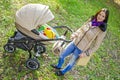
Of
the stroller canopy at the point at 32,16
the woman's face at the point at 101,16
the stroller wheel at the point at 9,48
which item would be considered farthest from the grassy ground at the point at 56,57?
the woman's face at the point at 101,16

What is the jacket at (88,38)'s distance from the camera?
619 centimetres

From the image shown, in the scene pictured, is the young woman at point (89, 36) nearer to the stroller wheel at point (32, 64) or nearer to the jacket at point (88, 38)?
the jacket at point (88, 38)

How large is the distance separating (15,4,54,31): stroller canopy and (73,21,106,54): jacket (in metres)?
0.77

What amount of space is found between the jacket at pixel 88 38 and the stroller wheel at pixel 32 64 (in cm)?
94

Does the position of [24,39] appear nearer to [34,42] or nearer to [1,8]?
[34,42]

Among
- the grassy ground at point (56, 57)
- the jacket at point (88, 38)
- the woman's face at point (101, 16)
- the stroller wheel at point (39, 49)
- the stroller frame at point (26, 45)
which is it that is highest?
the woman's face at point (101, 16)

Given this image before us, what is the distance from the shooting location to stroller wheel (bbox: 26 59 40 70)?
21.3 ft

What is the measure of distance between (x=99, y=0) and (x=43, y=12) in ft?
28.0

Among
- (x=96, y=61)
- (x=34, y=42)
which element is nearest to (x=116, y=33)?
(x=96, y=61)

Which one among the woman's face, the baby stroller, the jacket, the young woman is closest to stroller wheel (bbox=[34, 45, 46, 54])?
the baby stroller

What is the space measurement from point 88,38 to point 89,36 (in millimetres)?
52

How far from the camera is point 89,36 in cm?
625

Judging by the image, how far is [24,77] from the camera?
6.54 metres

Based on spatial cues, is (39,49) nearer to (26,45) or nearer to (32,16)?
(26,45)
